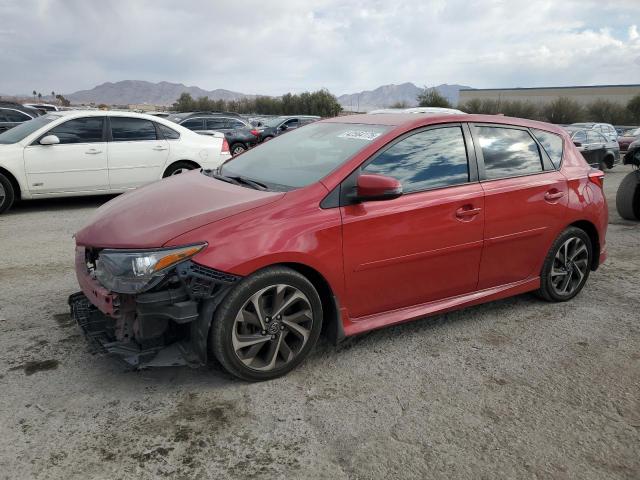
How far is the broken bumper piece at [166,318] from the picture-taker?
2.96 metres

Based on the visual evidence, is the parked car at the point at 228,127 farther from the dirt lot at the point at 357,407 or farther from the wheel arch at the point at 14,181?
the dirt lot at the point at 357,407

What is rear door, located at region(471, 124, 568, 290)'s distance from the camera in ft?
13.4

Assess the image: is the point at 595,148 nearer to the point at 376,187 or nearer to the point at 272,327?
the point at 376,187

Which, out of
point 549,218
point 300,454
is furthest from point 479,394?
point 549,218

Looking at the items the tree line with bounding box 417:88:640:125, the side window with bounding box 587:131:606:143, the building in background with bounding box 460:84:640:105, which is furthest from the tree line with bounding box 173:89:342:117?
the side window with bounding box 587:131:606:143

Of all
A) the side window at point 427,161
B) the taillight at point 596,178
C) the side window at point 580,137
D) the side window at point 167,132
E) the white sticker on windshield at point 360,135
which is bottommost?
the taillight at point 596,178

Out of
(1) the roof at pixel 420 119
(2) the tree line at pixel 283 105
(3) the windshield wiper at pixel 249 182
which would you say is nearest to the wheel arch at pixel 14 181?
(3) the windshield wiper at pixel 249 182

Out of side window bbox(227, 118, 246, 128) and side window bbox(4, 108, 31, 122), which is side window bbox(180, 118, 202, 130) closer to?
side window bbox(227, 118, 246, 128)

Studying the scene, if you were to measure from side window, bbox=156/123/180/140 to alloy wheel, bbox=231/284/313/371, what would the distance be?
6808 mm

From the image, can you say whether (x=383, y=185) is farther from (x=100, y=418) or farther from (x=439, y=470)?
(x=100, y=418)

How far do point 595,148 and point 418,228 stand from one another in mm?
15209

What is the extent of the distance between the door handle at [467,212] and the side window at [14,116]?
16.0 metres

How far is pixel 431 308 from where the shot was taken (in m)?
3.87

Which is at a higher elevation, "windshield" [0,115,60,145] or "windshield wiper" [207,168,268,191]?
"windshield" [0,115,60,145]
